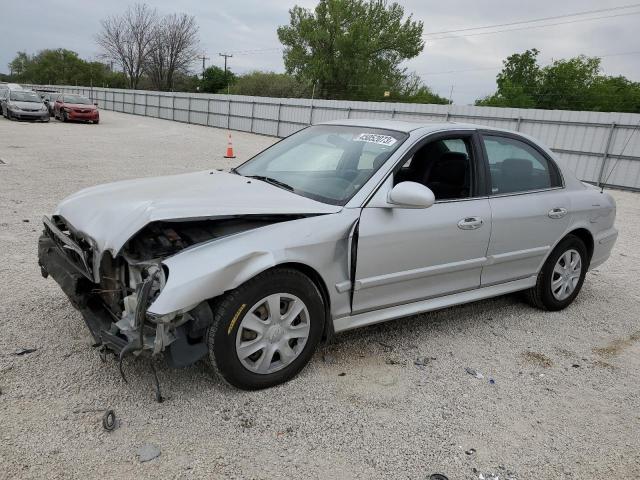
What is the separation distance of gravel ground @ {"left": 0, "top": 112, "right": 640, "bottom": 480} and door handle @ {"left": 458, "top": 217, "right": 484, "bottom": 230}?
91 cm

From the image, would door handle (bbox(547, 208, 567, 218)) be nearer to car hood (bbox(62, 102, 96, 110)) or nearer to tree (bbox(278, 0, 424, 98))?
car hood (bbox(62, 102, 96, 110))

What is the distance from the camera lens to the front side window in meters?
3.72

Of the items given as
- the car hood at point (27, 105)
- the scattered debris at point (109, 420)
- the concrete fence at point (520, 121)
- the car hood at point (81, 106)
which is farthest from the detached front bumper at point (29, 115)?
the scattered debris at point (109, 420)

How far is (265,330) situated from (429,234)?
1.32 metres

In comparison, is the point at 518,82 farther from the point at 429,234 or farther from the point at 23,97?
the point at 429,234

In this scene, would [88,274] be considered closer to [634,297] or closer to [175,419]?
[175,419]

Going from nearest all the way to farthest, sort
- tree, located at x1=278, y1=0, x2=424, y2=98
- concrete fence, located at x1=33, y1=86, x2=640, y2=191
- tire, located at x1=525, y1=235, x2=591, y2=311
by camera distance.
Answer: tire, located at x1=525, y1=235, x2=591, y2=311, concrete fence, located at x1=33, y1=86, x2=640, y2=191, tree, located at x1=278, y1=0, x2=424, y2=98

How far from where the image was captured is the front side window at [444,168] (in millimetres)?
3719

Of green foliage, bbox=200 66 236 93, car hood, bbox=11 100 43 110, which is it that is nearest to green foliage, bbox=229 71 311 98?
green foliage, bbox=200 66 236 93

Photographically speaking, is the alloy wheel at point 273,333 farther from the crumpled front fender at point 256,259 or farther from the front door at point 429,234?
the front door at point 429,234

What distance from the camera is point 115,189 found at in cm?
348

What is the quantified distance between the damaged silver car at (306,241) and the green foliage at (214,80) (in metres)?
65.3

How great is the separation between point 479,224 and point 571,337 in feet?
4.42

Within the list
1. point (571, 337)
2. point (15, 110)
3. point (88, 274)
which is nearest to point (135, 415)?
point (88, 274)
